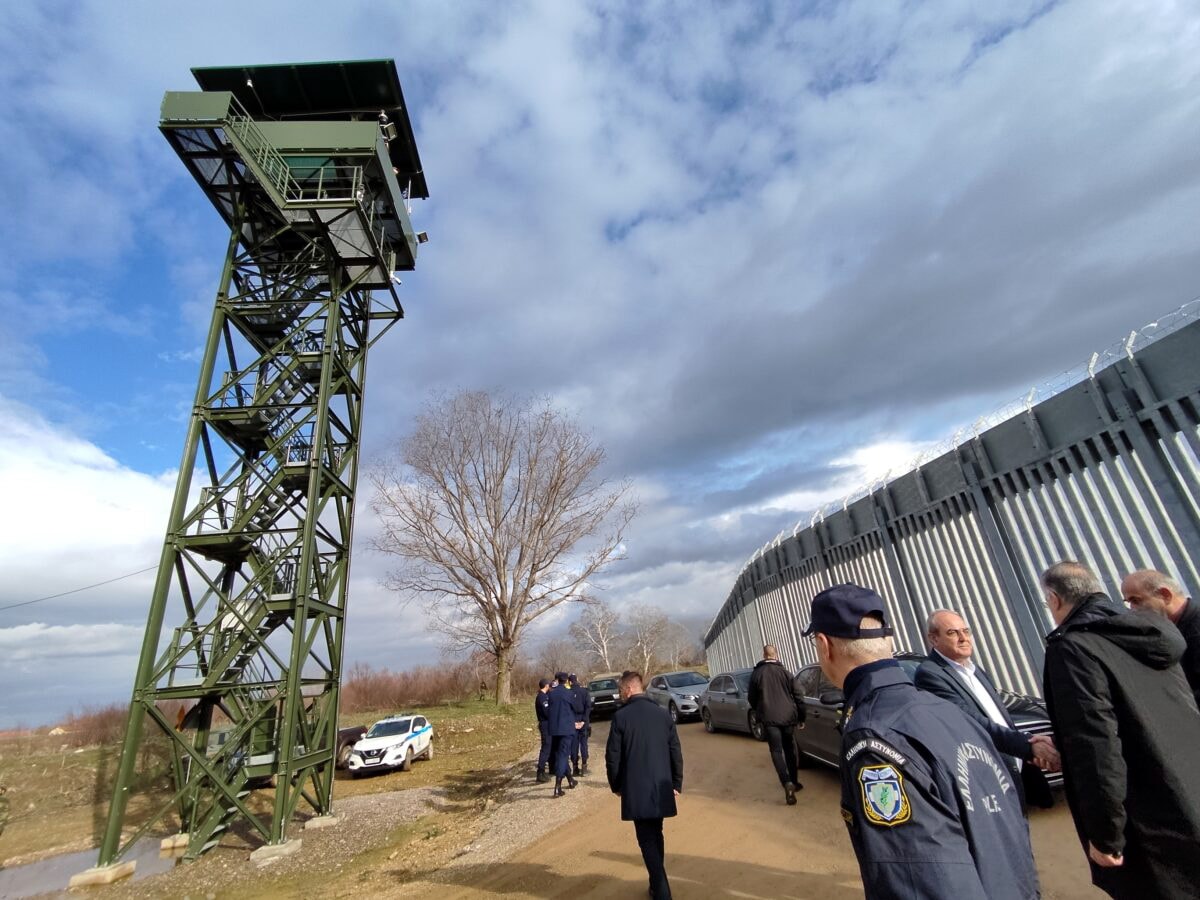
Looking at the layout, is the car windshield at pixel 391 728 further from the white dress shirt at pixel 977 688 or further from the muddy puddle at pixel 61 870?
the white dress shirt at pixel 977 688

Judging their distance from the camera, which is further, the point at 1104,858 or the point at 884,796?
the point at 1104,858

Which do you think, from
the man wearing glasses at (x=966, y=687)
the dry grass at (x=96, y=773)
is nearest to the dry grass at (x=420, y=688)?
the dry grass at (x=96, y=773)

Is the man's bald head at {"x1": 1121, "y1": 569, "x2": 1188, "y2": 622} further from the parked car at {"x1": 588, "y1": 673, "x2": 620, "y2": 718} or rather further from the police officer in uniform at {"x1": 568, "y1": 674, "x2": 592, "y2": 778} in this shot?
the parked car at {"x1": 588, "y1": 673, "x2": 620, "y2": 718}

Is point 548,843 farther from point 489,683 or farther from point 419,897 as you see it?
point 489,683

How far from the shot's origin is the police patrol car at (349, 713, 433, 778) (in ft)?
51.1

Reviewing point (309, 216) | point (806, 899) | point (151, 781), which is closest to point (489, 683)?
point (151, 781)

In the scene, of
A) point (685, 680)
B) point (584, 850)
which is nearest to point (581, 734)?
point (584, 850)

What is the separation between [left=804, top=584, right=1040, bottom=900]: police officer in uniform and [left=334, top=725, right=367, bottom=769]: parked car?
17788 millimetres

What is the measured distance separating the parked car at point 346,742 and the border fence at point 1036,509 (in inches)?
601

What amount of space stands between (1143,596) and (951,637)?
101 centimetres

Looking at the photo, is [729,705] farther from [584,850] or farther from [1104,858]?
[1104,858]

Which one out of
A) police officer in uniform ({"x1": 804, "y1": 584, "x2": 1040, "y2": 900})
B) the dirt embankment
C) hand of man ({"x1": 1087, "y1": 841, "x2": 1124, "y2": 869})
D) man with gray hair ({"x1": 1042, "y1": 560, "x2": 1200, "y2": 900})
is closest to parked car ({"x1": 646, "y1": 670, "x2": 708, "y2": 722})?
the dirt embankment

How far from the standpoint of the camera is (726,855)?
5402 millimetres

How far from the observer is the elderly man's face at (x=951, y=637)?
338 cm
